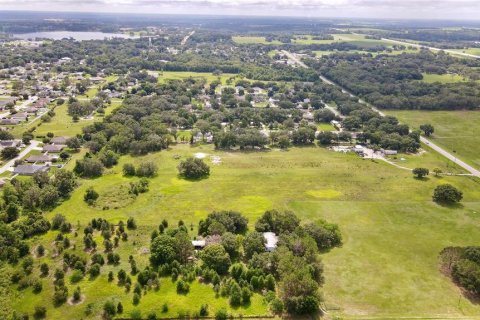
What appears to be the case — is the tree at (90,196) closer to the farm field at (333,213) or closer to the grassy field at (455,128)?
the farm field at (333,213)

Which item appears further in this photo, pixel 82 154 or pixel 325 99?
pixel 325 99

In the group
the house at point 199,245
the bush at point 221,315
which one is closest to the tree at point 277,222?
the house at point 199,245

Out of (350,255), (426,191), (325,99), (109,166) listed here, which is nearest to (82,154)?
(109,166)

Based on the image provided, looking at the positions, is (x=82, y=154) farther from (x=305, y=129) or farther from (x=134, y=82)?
(x=134, y=82)

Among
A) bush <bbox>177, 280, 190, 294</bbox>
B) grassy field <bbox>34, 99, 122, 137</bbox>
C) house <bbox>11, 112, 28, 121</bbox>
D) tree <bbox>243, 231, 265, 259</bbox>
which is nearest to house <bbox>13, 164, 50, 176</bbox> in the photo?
grassy field <bbox>34, 99, 122, 137</bbox>

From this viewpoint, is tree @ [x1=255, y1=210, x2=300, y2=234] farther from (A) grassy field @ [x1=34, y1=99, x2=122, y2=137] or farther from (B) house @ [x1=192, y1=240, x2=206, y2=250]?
(A) grassy field @ [x1=34, y1=99, x2=122, y2=137]

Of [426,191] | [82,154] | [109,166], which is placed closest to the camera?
[426,191]

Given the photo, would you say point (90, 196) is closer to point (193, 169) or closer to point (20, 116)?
point (193, 169)
